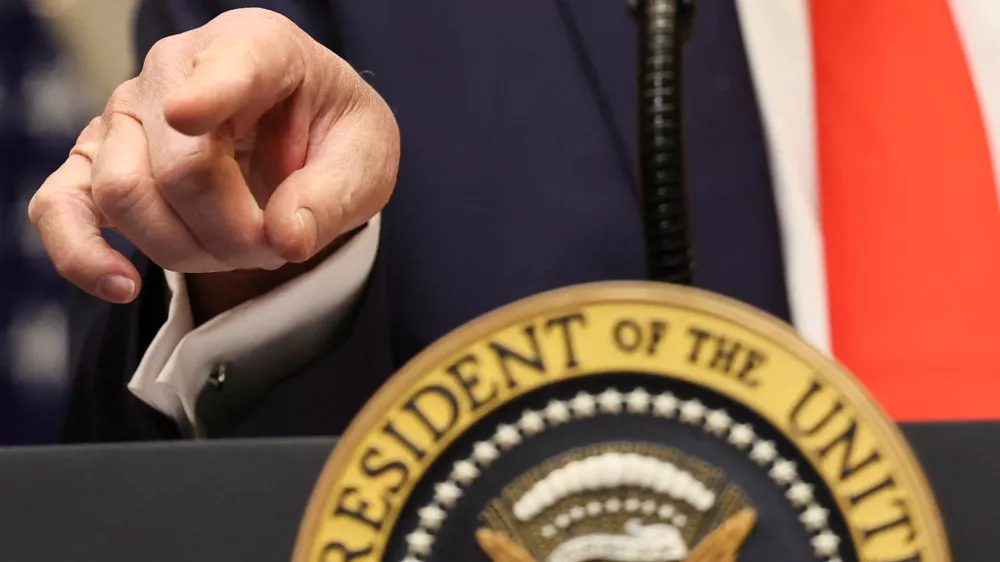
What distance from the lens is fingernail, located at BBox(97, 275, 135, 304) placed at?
10.7 inches

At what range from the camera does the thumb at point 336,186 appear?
248 millimetres

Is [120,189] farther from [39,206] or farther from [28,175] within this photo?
[28,175]

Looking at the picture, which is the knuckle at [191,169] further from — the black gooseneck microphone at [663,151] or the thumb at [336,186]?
the black gooseneck microphone at [663,151]

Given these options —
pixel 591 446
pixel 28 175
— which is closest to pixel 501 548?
pixel 591 446

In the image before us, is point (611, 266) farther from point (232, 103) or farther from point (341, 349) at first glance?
point (232, 103)

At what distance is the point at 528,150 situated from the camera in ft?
1.89

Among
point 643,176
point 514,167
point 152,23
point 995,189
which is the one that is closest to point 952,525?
point 643,176

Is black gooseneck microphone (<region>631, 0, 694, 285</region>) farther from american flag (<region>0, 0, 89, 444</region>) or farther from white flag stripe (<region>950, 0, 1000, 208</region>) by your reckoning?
american flag (<region>0, 0, 89, 444</region>)

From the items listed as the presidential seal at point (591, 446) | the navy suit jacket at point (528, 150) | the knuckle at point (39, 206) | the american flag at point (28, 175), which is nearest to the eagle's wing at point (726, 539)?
the presidential seal at point (591, 446)

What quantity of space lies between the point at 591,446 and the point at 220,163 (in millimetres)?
135

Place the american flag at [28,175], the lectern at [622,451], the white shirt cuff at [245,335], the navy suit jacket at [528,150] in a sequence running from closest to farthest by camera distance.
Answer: the lectern at [622,451] < the white shirt cuff at [245,335] < the navy suit jacket at [528,150] < the american flag at [28,175]

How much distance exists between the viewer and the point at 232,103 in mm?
240

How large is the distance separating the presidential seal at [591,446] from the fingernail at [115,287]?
11cm

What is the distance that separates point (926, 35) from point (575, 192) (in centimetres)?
21
